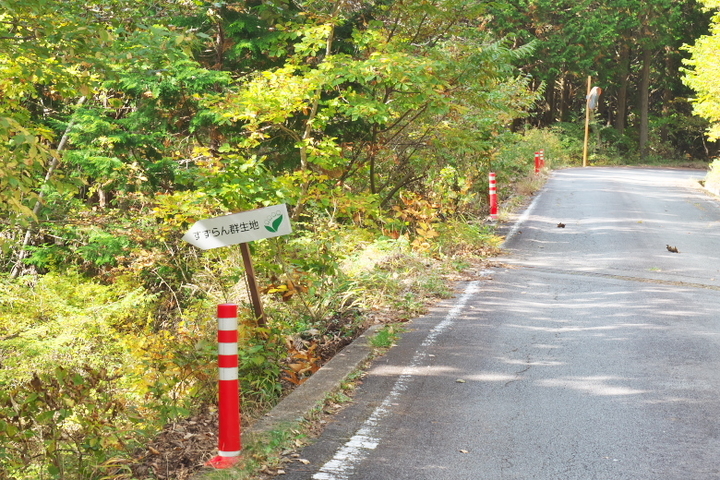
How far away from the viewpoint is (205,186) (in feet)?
24.0

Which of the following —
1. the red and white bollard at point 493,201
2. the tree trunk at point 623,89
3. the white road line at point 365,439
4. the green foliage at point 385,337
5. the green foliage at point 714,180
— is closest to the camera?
the white road line at point 365,439

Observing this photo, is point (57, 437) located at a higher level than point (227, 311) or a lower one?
lower

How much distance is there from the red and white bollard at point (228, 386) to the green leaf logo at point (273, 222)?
944mm

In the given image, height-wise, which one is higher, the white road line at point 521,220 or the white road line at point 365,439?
the white road line at point 521,220

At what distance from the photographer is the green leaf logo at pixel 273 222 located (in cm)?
552

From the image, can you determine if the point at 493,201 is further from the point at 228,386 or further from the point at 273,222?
the point at 228,386

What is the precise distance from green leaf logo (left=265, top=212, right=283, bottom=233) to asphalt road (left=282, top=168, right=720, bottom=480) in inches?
61.9

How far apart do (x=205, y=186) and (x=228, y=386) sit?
9.98ft

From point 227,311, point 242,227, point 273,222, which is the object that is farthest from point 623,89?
point 227,311

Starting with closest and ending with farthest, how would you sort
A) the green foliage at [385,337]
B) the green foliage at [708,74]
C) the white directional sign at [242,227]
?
the white directional sign at [242,227] < the green foliage at [385,337] < the green foliage at [708,74]

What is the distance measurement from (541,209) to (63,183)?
611 inches

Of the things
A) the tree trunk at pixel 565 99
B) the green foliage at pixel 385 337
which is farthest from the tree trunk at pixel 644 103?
the green foliage at pixel 385 337

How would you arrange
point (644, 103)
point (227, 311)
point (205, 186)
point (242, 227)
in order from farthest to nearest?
point (644, 103) → point (205, 186) → point (242, 227) → point (227, 311)

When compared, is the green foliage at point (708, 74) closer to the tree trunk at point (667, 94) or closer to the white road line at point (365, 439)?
the white road line at point (365, 439)
